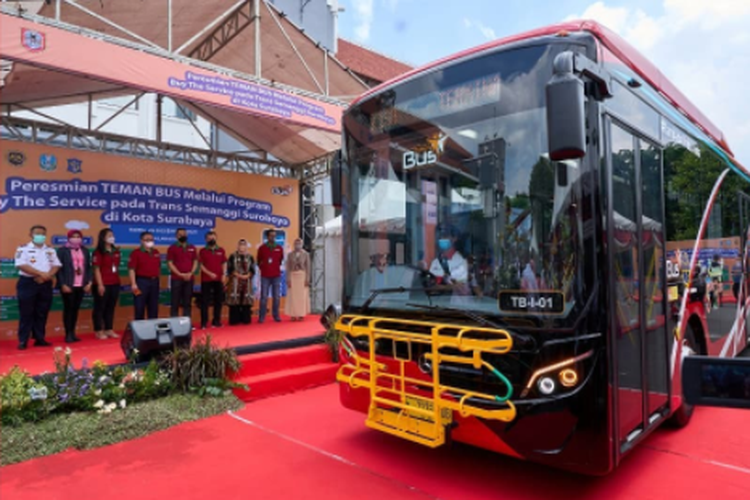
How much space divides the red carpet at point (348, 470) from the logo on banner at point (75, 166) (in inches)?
236

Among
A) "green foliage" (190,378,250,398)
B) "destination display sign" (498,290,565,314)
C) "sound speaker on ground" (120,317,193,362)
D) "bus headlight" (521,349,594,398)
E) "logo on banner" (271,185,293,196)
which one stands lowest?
"green foliage" (190,378,250,398)

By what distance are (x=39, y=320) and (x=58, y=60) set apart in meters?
3.82

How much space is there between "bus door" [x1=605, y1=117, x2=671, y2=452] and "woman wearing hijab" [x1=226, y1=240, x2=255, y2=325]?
7.35 metres

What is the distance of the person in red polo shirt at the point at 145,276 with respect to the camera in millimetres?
8148

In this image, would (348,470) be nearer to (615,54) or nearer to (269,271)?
(615,54)

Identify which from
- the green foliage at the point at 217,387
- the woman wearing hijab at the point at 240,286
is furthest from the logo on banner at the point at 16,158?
the green foliage at the point at 217,387

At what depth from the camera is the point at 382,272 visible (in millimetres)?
3885

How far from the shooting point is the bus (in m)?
2.92

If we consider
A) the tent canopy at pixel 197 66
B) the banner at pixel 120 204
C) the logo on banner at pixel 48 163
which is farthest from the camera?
the logo on banner at pixel 48 163

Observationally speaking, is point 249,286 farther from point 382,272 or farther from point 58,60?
point 382,272

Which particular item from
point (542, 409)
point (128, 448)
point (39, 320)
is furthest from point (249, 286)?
point (542, 409)

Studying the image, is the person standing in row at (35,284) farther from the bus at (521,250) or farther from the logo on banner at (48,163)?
the bus at (521,250)

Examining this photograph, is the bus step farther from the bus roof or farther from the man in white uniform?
the bus roof

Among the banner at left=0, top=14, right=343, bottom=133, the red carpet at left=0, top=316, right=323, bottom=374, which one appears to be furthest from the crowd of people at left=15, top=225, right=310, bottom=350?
the banner at left=0, top=14, right=343, bottom=133
